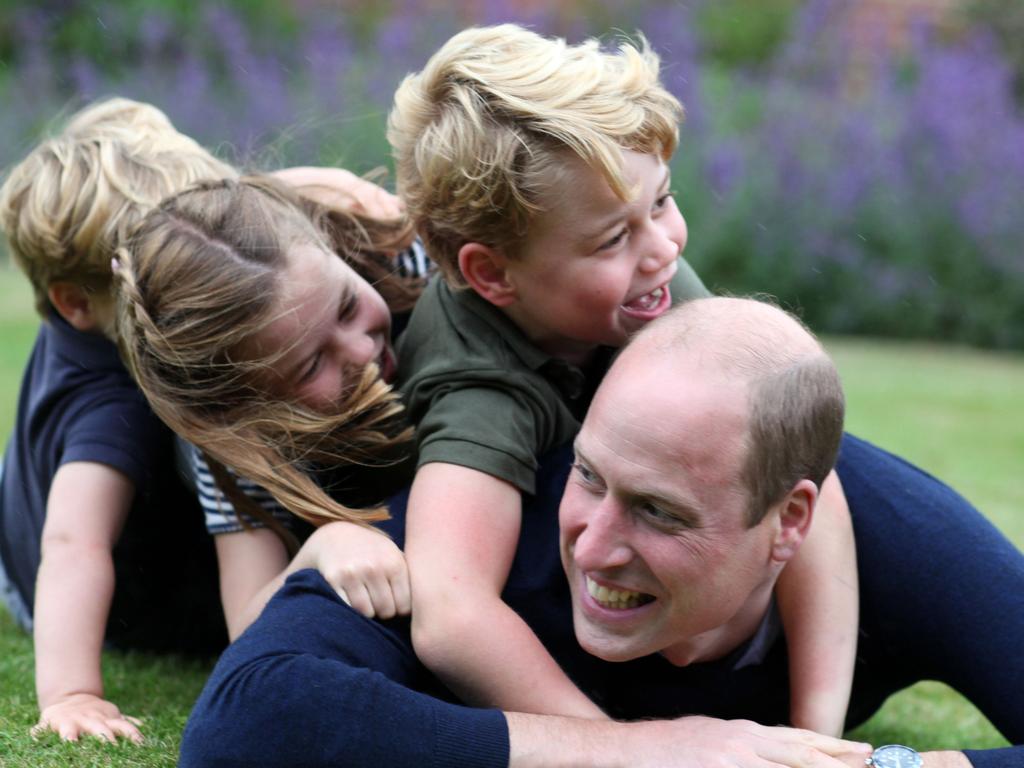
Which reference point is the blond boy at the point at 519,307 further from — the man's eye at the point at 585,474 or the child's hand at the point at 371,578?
the man's eye at the point at 585,474

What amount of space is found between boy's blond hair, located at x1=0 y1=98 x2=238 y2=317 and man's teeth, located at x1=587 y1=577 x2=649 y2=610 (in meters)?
1.58

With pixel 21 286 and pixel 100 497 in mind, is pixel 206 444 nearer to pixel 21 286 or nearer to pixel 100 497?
pixel 100 497

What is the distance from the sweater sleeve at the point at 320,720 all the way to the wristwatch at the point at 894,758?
27.3 inches

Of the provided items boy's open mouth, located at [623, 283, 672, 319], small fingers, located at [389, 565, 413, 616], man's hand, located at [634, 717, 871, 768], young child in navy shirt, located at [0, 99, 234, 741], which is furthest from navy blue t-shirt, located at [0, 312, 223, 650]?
man's hand, located at [634, 717, 871, 768]

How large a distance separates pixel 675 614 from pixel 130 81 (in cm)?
1094

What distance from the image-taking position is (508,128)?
308 centimetres

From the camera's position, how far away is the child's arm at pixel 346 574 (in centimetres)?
280

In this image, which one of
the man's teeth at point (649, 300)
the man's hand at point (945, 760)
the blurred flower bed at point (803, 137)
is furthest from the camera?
the blurred flower bed at point (803, 137)

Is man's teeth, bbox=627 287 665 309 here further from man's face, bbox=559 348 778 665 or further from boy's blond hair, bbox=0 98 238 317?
boy's blond hair, bbox=0 98 238 317

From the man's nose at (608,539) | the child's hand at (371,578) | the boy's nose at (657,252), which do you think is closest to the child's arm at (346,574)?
the child's hand at (371,578)

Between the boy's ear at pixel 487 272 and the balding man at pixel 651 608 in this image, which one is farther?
the boy's ear at pixel 487 272

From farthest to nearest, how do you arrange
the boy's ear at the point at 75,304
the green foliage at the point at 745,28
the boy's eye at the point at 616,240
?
the green foliage at the point at 745,28 < the boy's ear at the point at 75,304 < the boy's eye at the point at 616,240

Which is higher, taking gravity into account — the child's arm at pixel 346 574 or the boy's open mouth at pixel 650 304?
the boy's open mouth at pixel 650 304

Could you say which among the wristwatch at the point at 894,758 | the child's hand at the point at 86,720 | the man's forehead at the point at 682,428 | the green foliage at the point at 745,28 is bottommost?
the child's hand at the point at 86,720
